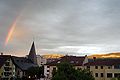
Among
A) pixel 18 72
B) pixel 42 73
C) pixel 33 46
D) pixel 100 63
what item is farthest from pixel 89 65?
pixel 33 46

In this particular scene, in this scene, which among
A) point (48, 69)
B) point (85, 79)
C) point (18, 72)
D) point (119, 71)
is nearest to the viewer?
point (85, 79)

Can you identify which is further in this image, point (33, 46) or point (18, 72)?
point (33, 46)

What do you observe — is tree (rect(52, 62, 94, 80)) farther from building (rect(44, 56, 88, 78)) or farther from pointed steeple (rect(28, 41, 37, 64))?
pointed steeple (rect(28, 41, 37, 64))

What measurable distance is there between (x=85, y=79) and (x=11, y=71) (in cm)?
5818

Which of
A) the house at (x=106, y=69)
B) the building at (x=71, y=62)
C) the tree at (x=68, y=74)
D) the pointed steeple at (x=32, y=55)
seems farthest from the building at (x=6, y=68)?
the tree at (x=68, y=74)

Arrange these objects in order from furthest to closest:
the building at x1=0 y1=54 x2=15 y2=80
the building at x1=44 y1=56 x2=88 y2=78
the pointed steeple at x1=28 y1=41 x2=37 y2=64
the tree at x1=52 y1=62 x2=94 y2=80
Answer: the pointed steeple at x1=28 y1=41 x2=37 y2=64 < the building at x1=0 y1=54 x2=15 y2=80 < the building at x1=44 y1=56 x2=88 y2=78 < the tree at x1=52 y1=62 x2=94 y2=80

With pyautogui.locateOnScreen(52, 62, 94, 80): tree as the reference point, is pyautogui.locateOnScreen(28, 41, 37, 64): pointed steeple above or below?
above

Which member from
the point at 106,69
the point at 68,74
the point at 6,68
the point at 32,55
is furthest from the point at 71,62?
the point at 32,55

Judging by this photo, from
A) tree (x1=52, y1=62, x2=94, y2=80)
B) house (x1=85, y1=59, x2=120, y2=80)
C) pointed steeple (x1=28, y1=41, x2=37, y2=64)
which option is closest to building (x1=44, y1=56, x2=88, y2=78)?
house (x1=85, y1=59, x2=120, y2=80)

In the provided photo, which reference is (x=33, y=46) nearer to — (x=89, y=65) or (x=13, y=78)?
(x=13, y=78)


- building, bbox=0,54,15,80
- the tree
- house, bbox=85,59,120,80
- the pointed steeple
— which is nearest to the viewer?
the tree

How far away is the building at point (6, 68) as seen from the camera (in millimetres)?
96438

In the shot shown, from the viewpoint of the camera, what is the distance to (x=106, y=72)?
84062mm

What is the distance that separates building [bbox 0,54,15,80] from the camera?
96.4m
